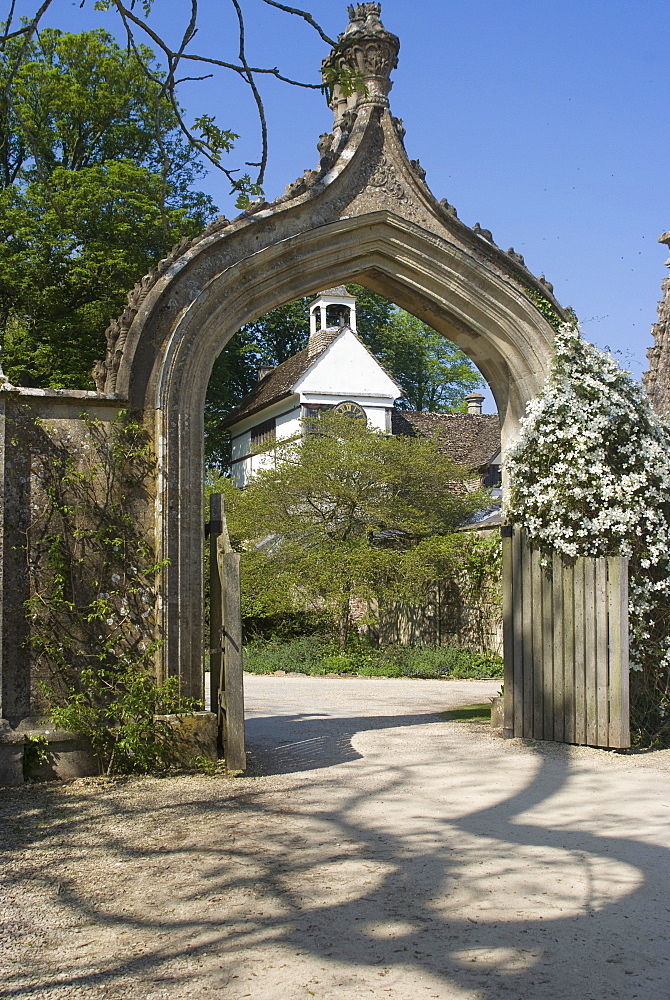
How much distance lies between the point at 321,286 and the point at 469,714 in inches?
201

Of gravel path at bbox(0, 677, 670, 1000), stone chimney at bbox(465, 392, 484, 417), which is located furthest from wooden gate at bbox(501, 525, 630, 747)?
stone chimney at bbox(465, 392, 484, 417)

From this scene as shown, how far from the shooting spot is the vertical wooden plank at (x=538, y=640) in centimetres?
821

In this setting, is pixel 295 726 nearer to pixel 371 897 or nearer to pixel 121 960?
pixel 371 897

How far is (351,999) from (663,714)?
220 inches

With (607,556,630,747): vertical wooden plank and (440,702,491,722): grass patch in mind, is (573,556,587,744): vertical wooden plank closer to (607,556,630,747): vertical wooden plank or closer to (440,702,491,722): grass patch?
→ (607,556,630,747): vertical wooden plank

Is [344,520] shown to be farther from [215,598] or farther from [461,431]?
[461,431]

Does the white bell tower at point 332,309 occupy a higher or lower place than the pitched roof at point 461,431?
higher

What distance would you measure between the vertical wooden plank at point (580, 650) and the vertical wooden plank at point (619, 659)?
234 millimetres

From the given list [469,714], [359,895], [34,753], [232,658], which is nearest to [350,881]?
[359,895]

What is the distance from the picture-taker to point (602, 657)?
784 cm

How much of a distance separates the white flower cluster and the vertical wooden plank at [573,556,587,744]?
0.67ft

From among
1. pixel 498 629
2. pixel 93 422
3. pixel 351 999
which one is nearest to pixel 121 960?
pixel 351 999

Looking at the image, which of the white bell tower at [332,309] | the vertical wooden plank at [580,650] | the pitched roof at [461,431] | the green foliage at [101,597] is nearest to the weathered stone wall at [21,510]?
the green foliage at [101,597]

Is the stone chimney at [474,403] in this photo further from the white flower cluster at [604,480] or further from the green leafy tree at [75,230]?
the white flower cluster at [604,480]
